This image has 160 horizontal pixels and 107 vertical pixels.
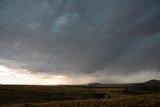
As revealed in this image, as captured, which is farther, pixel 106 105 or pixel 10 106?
pixel 10 106

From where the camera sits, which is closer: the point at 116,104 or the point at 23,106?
the point at 116,104

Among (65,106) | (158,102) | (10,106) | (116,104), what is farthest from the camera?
(10,106)

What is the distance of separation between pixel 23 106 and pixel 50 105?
690 centimetres

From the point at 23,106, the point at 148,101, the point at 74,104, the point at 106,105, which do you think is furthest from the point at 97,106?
the point at 23,106

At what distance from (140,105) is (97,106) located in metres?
9.70

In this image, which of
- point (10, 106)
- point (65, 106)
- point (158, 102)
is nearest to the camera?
point (158, 102)

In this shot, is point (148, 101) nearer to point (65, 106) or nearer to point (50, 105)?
point (65, 106)

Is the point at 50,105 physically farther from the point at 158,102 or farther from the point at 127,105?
the point at 158,102

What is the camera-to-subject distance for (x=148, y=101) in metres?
54.5

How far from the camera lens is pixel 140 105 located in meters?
52.1

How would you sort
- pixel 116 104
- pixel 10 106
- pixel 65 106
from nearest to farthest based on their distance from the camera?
pixel 116 104 → pixel 65 106 → pixel 10 106

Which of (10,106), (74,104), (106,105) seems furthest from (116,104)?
(10,106)

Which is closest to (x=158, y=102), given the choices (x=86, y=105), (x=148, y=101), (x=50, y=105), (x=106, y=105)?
(x=148, y=101)

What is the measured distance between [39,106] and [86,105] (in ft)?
38.8
